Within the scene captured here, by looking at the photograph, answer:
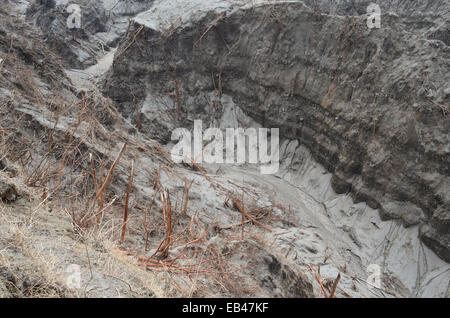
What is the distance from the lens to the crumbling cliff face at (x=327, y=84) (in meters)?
5.86

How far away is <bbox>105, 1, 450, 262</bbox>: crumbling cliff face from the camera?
19.2 ft

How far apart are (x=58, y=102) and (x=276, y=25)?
603 cm
